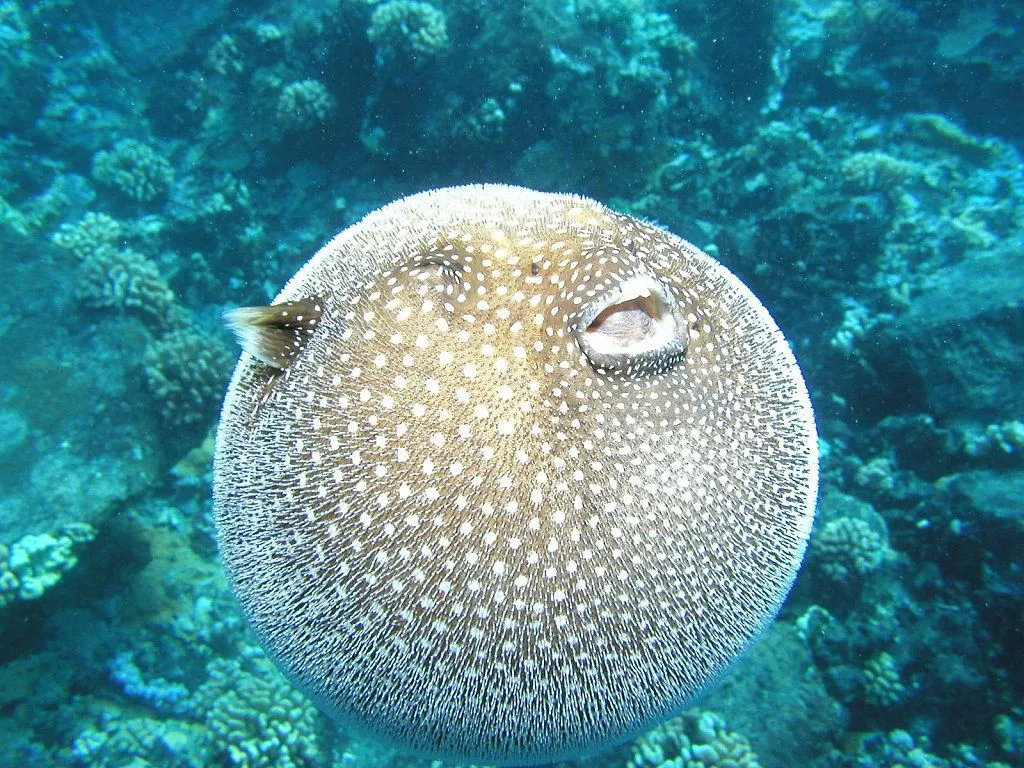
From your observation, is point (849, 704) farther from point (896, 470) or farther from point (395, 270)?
point (395, 270)

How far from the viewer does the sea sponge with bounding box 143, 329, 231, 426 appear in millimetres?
6180

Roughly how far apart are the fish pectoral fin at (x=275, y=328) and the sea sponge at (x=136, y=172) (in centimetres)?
979

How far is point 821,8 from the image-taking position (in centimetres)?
1163

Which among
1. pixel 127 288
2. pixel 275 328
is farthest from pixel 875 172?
pixel 127 288

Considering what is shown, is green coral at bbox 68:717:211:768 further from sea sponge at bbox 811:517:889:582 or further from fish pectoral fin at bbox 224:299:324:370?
sea sponge at bbox 811:517:889:582

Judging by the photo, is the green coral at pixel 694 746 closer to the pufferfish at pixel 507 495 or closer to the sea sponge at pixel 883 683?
the sea sponge at pixel 883 683

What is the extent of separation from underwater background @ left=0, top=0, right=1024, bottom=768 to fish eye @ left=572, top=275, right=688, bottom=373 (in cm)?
163

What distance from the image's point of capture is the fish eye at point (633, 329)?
1.98 m

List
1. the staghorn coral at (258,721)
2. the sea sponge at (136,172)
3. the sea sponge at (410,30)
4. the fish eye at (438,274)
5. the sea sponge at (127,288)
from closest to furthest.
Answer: the fish eye at (438,274)
the staghorn coral at (258,721)
the sea sponge at (127,288)
the sea sponge at (410,30)
the sea sponge at (136,172)

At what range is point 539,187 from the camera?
7.77m

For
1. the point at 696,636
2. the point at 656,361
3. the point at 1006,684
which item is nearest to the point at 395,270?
the point at 656,361

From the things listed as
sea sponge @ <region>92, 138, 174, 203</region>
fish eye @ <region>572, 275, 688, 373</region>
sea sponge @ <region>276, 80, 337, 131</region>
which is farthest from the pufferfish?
sea sponge @ <region>92, 138, 174, 203</region>

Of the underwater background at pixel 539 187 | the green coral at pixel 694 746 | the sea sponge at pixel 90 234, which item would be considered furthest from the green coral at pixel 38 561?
the green coral at pixel 694 746

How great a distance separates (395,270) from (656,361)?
43.6 inches
